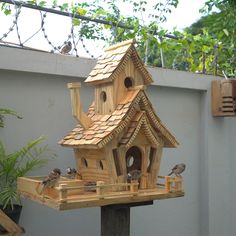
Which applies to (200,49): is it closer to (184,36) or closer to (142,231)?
(184,36)

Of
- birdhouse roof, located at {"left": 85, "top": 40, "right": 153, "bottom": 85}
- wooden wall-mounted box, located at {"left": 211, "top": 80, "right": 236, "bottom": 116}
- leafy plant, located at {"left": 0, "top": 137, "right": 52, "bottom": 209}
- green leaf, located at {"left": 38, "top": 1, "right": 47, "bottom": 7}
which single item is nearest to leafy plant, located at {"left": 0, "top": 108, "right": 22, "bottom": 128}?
leafy plant, located at {"left": 0, "top": 137, "right": 52, "bottom": 209}

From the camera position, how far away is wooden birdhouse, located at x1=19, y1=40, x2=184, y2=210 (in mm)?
2461

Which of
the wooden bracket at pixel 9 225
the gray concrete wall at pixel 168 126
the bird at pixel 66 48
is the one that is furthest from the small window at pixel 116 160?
the bird at pixel 66 48

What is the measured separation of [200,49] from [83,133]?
85.7 inches

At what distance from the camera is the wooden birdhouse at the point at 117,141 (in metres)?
2.46

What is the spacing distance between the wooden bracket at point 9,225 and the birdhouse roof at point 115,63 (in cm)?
104

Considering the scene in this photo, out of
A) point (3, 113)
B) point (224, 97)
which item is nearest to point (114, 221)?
point (3, 113)

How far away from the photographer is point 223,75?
4715 mm

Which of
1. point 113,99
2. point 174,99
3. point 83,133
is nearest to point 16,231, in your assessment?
point 83,133

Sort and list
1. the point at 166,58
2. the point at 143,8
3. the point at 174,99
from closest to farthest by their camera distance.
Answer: the point at 174,99 → the point at 166,58 → the point at 143,8

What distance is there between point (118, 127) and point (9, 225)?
36.8 inches

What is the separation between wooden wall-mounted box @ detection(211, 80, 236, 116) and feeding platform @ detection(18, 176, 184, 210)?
5.78 ft

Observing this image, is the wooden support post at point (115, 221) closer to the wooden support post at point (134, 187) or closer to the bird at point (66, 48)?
the wooden support post at point (134, 187)

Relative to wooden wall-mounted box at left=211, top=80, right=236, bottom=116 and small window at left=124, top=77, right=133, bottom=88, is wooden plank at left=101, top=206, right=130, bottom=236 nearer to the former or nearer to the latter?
small window at left=124, top=77, right=133, bottom=88
